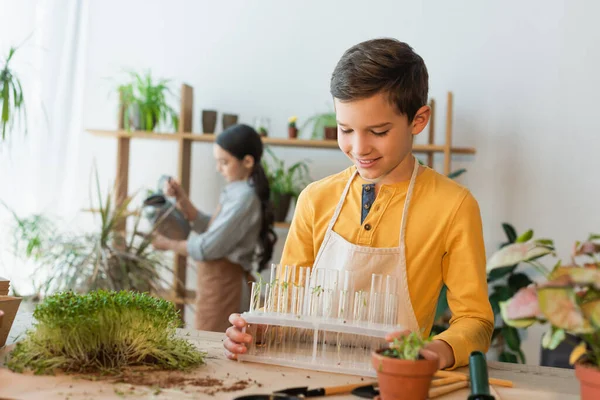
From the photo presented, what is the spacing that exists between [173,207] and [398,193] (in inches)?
94.7

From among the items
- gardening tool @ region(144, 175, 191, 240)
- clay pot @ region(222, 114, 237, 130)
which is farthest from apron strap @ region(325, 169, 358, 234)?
clay pot @ region(222, 114, 237, 130)

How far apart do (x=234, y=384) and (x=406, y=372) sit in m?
0.35

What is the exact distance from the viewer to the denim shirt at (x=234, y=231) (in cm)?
389

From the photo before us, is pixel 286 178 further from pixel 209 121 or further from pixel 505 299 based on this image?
pixel 505 299

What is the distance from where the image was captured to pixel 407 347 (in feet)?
3.98

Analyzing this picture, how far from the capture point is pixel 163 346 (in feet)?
4.92

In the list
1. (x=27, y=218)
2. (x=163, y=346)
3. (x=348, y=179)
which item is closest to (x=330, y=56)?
(x=27, y=218)

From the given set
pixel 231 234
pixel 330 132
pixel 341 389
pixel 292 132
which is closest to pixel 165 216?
pixel 231 234

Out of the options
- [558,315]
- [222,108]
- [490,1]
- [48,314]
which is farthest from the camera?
[222,108]

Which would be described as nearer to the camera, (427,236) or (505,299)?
(427,236)

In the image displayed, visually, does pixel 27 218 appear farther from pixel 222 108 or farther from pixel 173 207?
pixel 222 108

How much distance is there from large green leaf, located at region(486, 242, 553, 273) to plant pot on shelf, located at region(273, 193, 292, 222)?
3.26 m

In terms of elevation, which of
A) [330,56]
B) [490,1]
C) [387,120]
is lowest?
[387,120]

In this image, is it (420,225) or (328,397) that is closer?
(328,397)
